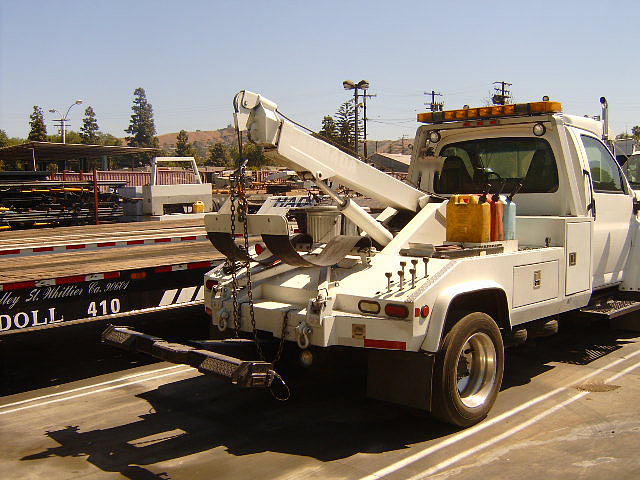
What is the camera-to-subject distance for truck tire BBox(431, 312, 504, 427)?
197 inches

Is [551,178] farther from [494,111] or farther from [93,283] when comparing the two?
[93,283]

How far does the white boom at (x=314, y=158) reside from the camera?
5.30m

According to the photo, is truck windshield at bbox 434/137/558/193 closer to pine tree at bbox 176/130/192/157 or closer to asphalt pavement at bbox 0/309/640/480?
asphalt pavement at bbox 0/309/640/480

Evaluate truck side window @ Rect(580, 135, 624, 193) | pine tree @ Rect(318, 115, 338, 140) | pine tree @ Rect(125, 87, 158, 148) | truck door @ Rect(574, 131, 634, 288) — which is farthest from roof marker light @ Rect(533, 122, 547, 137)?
pine tree @ Rect(125, 87, 158, 148)

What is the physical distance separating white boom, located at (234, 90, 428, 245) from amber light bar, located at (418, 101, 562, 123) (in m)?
1.36

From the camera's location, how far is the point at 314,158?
5.58 m

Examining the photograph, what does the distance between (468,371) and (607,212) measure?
9.74 feet

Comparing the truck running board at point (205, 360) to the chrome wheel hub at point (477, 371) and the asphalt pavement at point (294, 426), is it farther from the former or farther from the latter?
the chrome wheel hub at point (477, 371)

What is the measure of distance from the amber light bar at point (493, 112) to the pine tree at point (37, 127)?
7008 centimetres

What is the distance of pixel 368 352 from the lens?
514 cm

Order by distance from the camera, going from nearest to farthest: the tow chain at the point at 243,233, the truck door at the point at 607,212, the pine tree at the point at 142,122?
the tow chain at the point at 243,233, the truck door at the point at 607,212, the pine tree at the point at 142,122

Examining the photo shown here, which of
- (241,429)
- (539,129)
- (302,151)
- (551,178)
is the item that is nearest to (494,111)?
(539,129)

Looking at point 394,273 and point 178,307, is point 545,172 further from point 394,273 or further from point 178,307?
point 178,307

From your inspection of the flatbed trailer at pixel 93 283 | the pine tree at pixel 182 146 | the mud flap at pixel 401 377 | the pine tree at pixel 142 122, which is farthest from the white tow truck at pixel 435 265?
the pine tree at pixel 142 122
